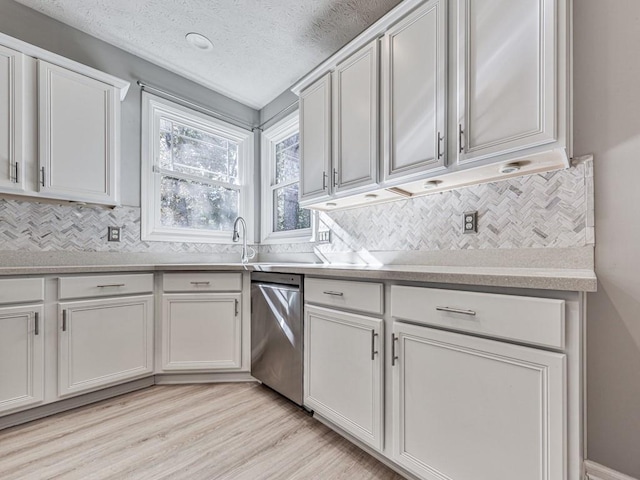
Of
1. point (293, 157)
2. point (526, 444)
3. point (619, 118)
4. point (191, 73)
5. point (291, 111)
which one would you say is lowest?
point (526, 444)

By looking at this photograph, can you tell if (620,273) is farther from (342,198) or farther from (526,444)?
(342,198)

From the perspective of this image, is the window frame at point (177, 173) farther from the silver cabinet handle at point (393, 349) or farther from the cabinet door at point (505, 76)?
the cabinet door at point (505, 76)

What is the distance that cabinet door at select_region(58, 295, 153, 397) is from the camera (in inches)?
71.9

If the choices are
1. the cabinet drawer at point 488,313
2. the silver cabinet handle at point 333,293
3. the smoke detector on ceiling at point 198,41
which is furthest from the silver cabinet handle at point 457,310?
the smoke detector on ceiling at point 198,41

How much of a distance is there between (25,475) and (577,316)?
2243 millimetres

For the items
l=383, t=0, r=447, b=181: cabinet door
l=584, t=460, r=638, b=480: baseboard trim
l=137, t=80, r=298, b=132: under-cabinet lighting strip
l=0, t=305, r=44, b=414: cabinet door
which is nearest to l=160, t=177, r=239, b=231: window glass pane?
l=137, t=80, r=298, b=132: under-cabinet lighting strip

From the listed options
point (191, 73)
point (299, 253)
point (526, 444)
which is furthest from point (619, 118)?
point (191, 73)

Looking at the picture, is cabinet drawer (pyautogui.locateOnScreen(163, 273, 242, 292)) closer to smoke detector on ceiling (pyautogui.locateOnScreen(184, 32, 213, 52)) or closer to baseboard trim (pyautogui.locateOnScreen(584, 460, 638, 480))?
smoke detector on ceiling (pyautogui.locateOnScreen(184, 32, 213, 52))

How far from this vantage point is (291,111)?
9.64 ft

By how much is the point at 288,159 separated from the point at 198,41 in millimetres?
1235

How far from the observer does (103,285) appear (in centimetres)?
197

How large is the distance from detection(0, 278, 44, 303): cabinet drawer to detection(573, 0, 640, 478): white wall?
277 centimetres

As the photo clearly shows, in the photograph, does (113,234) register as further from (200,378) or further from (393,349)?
(393,349)

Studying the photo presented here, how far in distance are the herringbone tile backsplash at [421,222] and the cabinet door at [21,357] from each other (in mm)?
603
